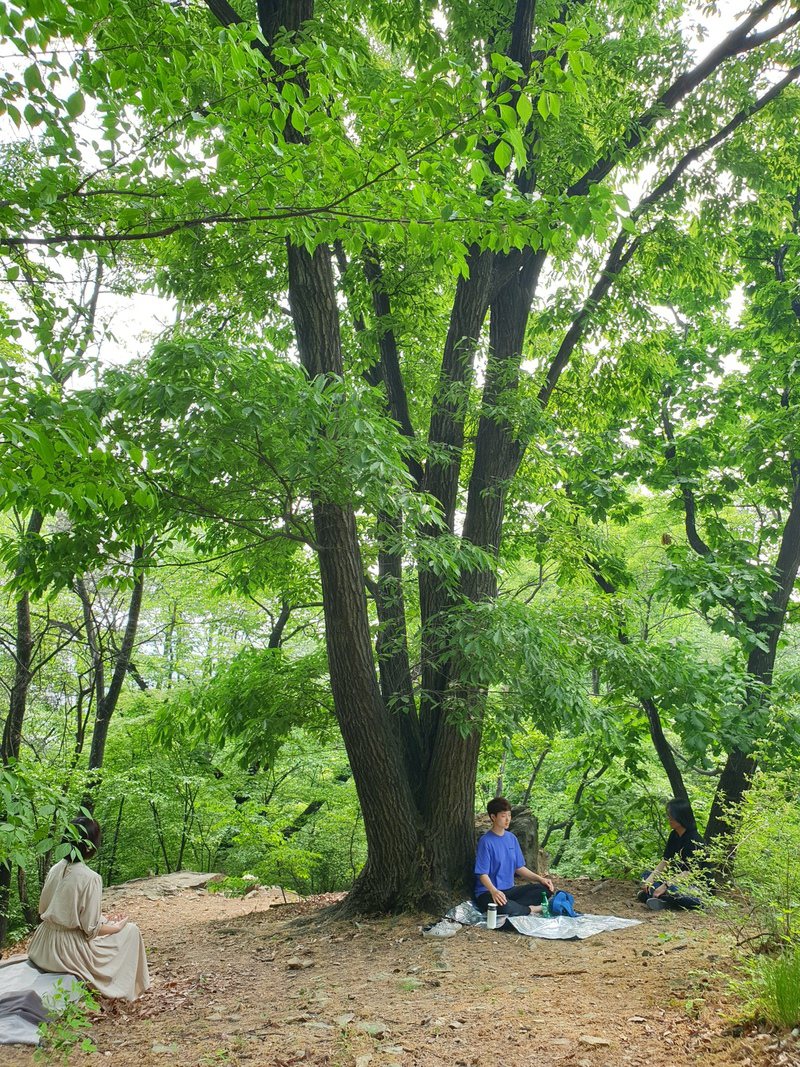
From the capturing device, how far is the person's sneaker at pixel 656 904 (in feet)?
23.2

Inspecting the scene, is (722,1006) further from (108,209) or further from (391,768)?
(108,209)

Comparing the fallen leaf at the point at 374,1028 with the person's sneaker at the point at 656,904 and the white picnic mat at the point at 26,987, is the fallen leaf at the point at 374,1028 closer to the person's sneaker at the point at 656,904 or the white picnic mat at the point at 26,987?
the white picnic mat at the point at 26,987

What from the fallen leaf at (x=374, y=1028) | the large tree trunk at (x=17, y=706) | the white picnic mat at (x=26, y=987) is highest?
the large tree trunk at (x=17, y=706)

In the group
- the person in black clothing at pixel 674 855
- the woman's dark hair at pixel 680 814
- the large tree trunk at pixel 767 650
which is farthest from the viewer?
the large tree trunk at pixel 767 650

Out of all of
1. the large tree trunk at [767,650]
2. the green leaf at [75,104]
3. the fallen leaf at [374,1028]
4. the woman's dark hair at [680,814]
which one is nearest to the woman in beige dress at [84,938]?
the fallen leaf at [374,1028]

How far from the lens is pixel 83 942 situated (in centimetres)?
509

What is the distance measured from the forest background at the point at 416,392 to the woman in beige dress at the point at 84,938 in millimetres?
366

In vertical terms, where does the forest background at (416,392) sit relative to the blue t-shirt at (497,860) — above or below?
above

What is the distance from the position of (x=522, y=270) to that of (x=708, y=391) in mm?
3542

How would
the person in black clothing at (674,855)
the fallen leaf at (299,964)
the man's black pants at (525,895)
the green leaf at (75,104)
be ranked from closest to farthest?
the green leaf at (75,104), the fallen leaf at (299,964), the man's black pants at (525,895), the person in black clothing at (674,855)

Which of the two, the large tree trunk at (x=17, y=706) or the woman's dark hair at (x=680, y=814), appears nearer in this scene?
the large tree trunk at (x=17, y=706)

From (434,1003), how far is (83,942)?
231 cm

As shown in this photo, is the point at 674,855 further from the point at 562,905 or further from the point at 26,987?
the point at 26,987

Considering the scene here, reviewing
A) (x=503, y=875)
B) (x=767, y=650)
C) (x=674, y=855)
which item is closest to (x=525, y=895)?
(x=503, y=875)
